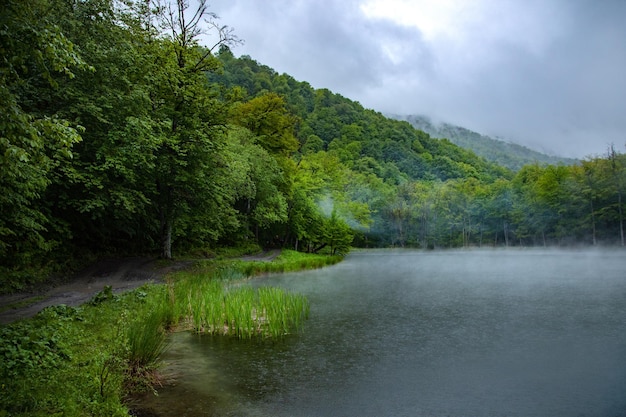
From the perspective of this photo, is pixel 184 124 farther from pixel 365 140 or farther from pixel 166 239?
pixel 365 140

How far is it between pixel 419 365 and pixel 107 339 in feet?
19.8

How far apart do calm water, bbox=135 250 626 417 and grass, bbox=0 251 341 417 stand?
0.65m

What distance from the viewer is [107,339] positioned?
764cm

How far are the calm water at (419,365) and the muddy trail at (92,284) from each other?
3654mm

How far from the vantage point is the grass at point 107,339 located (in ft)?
16.3

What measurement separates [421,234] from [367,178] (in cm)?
1774

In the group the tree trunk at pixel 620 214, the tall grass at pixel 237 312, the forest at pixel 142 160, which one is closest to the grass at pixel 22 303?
the forest at pixel 142 160

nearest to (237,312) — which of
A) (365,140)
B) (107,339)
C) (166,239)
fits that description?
(107,339)

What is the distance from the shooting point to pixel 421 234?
3730 inches

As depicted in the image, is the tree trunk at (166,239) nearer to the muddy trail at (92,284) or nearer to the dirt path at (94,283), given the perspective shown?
the muddy trail at (92,284)

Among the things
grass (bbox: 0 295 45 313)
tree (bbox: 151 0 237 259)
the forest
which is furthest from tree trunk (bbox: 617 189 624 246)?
grass (bbox: 0 295 45 313)

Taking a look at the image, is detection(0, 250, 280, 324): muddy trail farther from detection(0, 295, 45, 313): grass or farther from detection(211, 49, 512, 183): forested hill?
detection(211, 49, 512, 183): forested hill

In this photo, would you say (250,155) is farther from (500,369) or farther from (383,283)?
(500,369)

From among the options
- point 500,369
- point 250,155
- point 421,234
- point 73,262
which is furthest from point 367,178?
point 500,369
